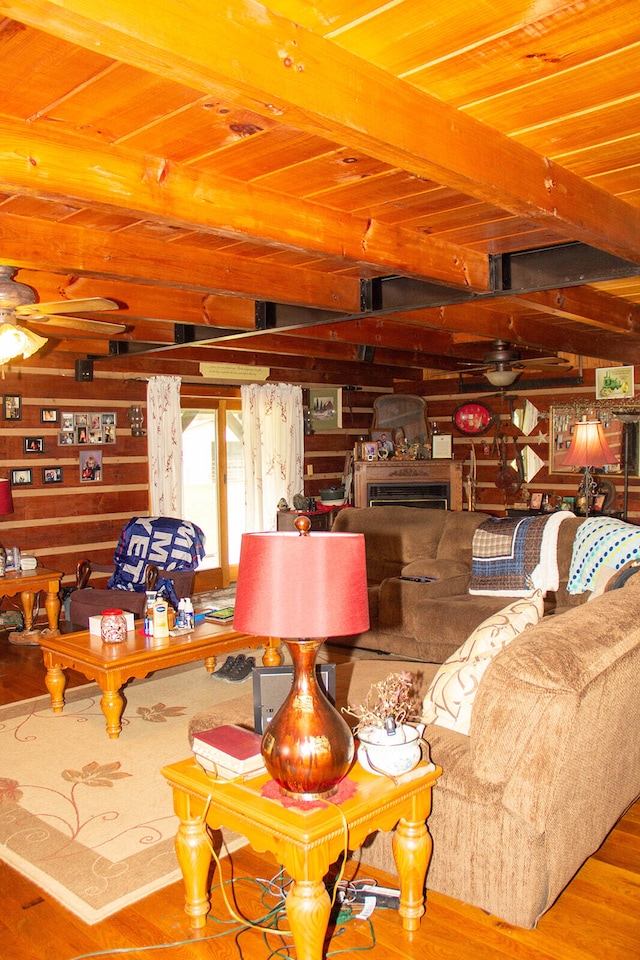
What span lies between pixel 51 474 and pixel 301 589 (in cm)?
528

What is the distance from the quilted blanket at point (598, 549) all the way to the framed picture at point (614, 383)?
342 centimetres

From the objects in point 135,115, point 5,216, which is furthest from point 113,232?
point 135,115

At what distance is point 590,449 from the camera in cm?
556

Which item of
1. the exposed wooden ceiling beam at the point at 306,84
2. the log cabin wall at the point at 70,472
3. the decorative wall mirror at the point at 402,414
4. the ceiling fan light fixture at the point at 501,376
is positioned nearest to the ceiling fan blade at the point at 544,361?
the ceiling fan light fixture at the point at 501,376

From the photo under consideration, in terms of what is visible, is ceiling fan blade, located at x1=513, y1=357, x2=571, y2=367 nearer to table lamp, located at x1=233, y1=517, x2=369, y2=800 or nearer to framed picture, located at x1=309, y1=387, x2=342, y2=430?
framed picture, located at x1=309, y1=387, x2=342, y2=430

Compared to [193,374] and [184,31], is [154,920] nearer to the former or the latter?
[184,31]

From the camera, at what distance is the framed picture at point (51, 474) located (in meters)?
6.75

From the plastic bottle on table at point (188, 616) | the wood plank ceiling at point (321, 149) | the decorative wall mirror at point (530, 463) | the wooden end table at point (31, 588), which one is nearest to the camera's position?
the wood plank ceiling at point (321, 149)

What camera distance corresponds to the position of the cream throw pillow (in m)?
2.77

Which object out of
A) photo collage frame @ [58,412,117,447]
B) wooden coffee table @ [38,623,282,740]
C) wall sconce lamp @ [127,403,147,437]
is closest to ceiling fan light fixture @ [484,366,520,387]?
wall sconce lamp @ [127,403,147,437]

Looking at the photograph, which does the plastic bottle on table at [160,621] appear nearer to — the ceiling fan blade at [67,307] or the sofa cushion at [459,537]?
the ceiling fan blade at [67,307]

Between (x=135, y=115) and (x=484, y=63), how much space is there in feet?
3.33

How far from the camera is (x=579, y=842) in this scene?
8.46ft

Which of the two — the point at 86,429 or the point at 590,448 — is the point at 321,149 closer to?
the point at 590,448
